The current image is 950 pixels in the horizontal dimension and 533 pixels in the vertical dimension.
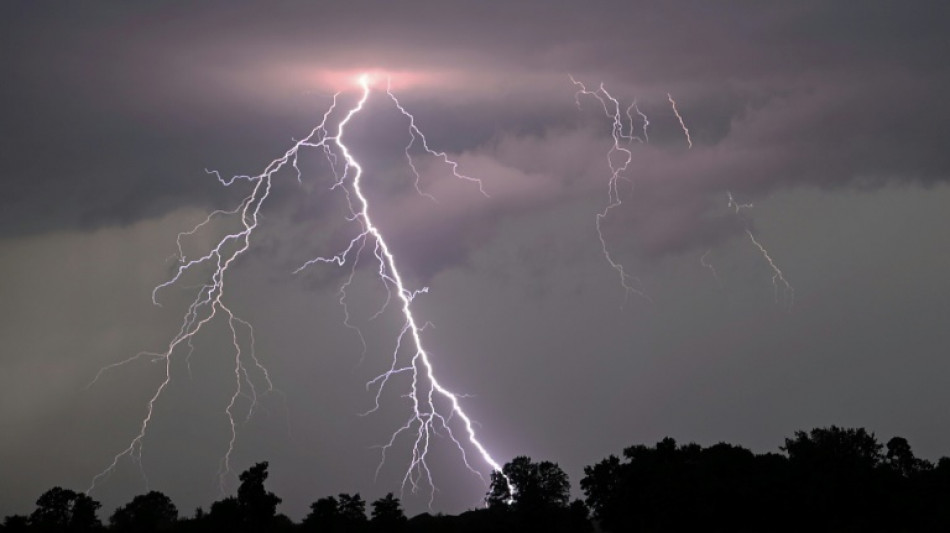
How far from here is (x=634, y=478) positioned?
Answer: 8106 centimetres

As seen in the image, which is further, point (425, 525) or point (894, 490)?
point (425, 525)

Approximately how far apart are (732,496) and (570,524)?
35.9ft

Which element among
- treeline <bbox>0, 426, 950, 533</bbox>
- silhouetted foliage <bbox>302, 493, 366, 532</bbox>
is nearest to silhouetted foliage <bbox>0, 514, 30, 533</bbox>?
treeline <bbox>0, 426, 950, 533</bbox>

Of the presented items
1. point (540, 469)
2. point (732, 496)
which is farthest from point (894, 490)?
point (540, 469)

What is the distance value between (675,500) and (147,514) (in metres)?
45.7

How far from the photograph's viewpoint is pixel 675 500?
7494 centimetres

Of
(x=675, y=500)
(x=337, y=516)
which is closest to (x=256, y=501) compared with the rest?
(x=337, y=516)

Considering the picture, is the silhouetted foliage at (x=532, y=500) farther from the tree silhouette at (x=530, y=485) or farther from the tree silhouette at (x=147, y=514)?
the tree silhouette at (x=147, y=514)

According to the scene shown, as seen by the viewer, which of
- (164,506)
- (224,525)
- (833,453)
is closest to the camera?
(833,453)

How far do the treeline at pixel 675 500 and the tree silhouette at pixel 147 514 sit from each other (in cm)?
56

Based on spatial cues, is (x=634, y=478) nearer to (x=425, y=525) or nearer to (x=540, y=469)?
(x=540, y=469)

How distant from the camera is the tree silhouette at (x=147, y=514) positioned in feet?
311

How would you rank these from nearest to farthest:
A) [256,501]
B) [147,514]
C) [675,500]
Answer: [675,500] < [256,501] < [147,514]

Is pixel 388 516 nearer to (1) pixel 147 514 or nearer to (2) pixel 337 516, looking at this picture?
(2) pixel 337 516
